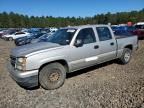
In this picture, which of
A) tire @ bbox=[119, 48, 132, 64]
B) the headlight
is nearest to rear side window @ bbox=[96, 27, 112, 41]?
tire @ bbox=[119, 48, 132, 64]

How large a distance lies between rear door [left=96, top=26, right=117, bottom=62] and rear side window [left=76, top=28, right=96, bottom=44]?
0.30m

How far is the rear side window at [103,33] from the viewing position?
718 cm

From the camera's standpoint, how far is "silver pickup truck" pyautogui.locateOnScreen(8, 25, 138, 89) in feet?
18.0

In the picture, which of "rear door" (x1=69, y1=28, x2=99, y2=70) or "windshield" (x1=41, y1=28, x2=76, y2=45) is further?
"windshield" (x1=41, y1=28, x2=76, y2=45)

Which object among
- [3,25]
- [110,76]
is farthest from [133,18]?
[110,76]

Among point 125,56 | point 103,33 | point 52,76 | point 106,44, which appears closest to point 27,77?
point 52,76

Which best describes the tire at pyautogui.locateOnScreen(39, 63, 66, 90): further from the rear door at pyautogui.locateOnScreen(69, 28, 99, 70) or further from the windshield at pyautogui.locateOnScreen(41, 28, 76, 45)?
the windshield at pyautogui.locateOnScreen(41, 28, 76, 45)

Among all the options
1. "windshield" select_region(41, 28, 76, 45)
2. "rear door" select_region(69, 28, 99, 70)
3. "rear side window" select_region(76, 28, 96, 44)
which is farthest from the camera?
"rear side window" select_region(76, 28, 96, 44)

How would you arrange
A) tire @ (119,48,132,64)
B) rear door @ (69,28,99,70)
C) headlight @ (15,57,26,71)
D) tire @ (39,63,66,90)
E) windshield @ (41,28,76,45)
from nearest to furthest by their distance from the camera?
1. headlight @ (15,57,26,71)
2. tire @ (39,63,66,90)
3. rear door @ (69,28,99,70)
4. windshield @ (41,28,76,45)
5. tire @ (119,48,132,64)

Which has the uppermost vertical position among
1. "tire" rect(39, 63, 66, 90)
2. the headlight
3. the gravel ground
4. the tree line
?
the tree line

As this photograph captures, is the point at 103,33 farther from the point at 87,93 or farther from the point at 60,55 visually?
the point at 87,93

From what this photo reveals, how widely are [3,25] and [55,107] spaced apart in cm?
11287

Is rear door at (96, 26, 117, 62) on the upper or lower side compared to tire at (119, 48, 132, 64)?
upper

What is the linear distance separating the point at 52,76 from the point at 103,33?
8.60 ft
